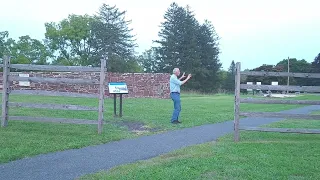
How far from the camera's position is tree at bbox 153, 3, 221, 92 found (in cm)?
6556

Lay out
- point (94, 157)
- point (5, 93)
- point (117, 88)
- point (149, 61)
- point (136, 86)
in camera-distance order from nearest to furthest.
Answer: point (94, 157) < point (5, 93) < point (117, 88) < point (136, 86) < point (149, 61)

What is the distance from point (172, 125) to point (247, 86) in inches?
137

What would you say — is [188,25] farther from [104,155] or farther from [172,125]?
[104,155]

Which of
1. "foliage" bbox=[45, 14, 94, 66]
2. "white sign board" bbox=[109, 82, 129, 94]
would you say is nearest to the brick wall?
"white sign board" bbox=[109, 82, 129, 94]

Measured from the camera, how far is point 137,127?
12.2m

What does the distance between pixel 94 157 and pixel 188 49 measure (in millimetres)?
58846

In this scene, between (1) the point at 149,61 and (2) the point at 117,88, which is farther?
(1) the point at 149,61

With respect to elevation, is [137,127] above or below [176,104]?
below

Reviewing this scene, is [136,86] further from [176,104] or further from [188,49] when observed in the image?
[188,49]

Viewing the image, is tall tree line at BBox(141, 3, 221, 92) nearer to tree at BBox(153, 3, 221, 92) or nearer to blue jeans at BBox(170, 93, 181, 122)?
tree at BBox(153, 3, 221, 92)

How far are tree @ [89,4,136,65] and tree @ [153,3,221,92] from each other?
18.8 feet

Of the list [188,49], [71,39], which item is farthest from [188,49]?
[71,39]

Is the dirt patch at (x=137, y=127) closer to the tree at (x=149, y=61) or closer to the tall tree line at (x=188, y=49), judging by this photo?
the tall tree line at (x=188, y=49)

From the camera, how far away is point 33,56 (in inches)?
2776
